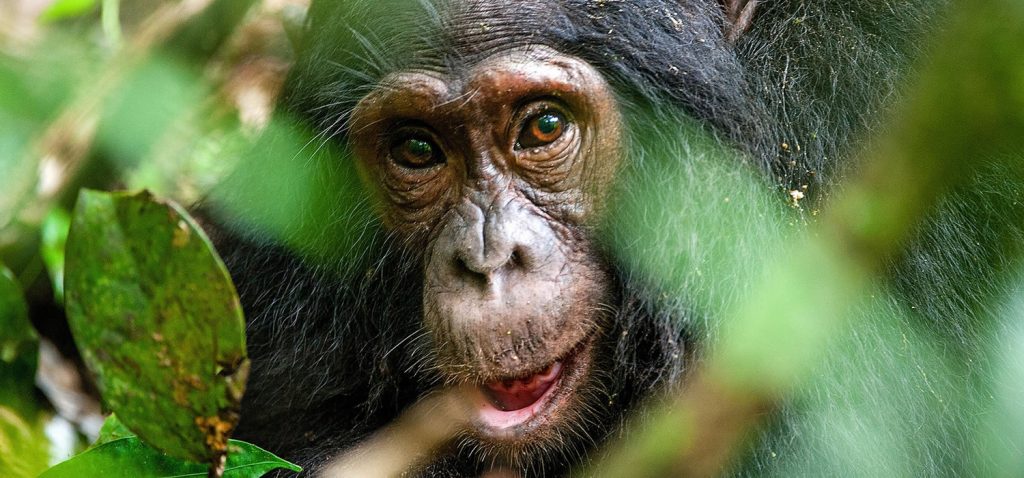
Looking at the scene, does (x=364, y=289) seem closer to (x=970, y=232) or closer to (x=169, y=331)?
(x=169, y=331)

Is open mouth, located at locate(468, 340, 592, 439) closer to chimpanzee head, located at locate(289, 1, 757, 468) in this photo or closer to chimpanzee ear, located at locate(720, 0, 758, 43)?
chimpanzee head, located at locate(289, 1, 757, 468)

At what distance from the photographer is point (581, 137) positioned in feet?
10.0

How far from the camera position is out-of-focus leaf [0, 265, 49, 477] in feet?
10.2

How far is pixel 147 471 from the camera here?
226 centimetres

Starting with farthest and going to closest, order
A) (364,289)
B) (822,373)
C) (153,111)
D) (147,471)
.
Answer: (153,111) → (364,289) → (822,373) → (147,471)

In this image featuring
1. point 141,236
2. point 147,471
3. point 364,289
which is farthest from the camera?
point 364,289

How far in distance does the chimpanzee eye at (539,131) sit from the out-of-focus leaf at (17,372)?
1.61m

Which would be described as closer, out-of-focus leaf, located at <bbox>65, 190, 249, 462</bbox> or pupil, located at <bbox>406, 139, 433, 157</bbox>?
out-of-focus leaf, located at <bbox>65, 190, 249, 462</bbox>

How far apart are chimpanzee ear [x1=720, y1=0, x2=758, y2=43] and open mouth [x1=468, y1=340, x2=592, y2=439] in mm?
1022

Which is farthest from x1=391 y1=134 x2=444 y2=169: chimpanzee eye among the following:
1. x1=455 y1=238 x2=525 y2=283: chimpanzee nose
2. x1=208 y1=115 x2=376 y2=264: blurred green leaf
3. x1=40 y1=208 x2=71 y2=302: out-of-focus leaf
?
x1=40 y1=208 x2=71 y2=302: out-of-focus leaf

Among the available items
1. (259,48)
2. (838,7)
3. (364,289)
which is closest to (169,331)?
(364,289)

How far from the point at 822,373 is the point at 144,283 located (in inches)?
72.5

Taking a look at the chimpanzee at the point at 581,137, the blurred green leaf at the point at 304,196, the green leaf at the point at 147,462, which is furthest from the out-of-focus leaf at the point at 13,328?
the green leaf at the point at 147,462

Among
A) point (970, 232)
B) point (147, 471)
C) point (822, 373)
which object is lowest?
point (822, 373)
